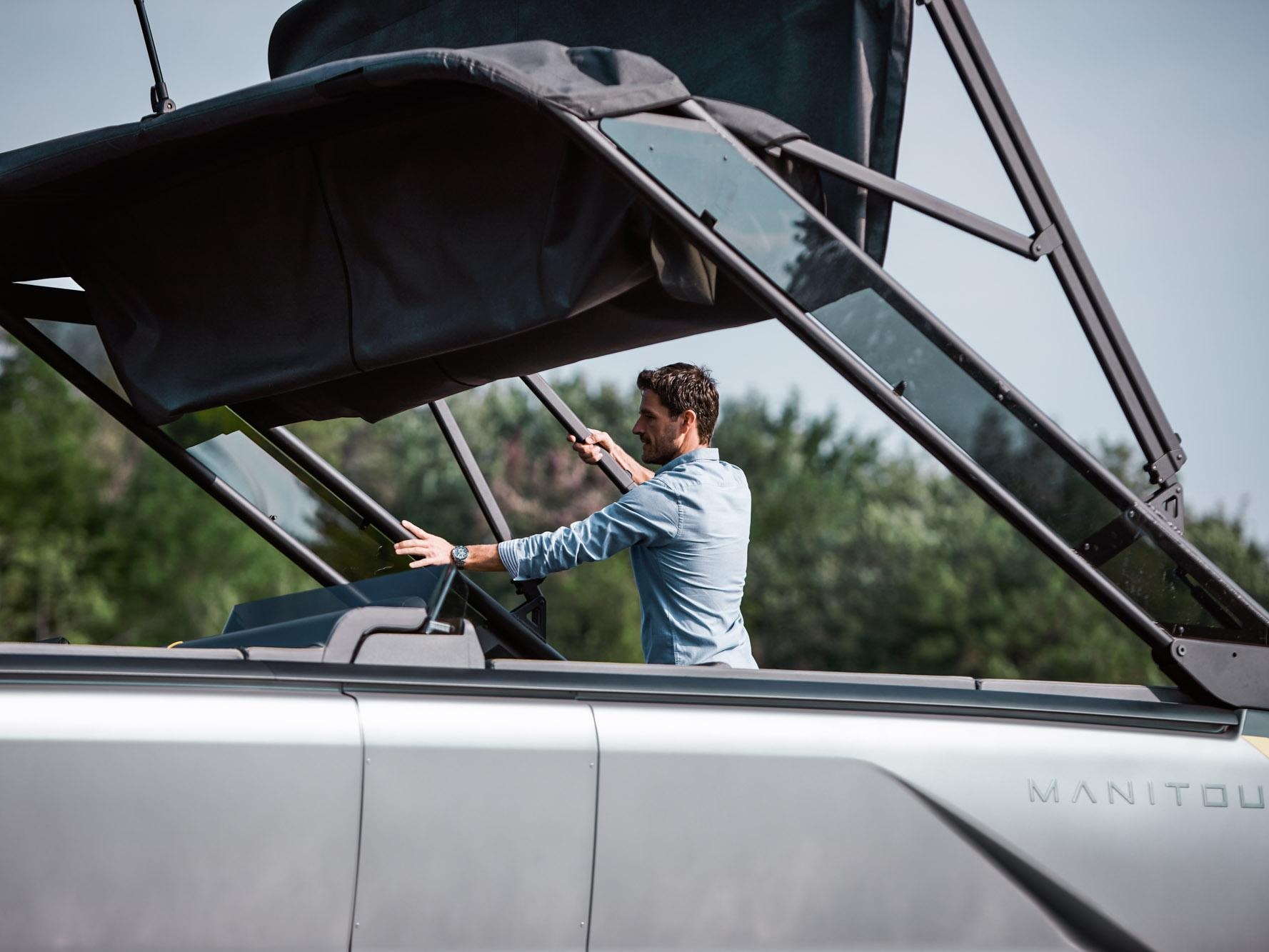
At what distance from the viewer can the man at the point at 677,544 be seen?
3135 millimetres

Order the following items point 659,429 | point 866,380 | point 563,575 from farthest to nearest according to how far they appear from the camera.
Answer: point 563,575, point 659,429, point 866,380

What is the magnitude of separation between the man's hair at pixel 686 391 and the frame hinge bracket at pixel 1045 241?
104cm

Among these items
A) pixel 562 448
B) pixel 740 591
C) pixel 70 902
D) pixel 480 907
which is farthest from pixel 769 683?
pixel 562 448

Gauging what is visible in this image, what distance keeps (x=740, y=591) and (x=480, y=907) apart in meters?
1.46

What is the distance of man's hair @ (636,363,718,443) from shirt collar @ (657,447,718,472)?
0.16m

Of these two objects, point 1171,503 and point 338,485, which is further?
point 338,485

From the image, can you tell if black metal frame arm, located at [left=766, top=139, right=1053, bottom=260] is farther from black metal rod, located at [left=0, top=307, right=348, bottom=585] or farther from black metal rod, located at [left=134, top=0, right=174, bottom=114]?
black metal rod, located at [left=0, top=307, right=348, bottom=585]

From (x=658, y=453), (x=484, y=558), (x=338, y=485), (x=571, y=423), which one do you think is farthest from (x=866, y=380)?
(x=338, y=485)

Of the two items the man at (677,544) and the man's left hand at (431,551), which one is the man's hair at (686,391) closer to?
the man at (677,544)

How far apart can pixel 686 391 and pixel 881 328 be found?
106 centimetres

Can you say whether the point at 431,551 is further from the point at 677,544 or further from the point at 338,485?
the point at 338,485

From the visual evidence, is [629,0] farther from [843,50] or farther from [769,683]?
[769,683]

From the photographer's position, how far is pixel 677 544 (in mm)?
3357

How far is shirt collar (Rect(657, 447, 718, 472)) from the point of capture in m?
3.45
